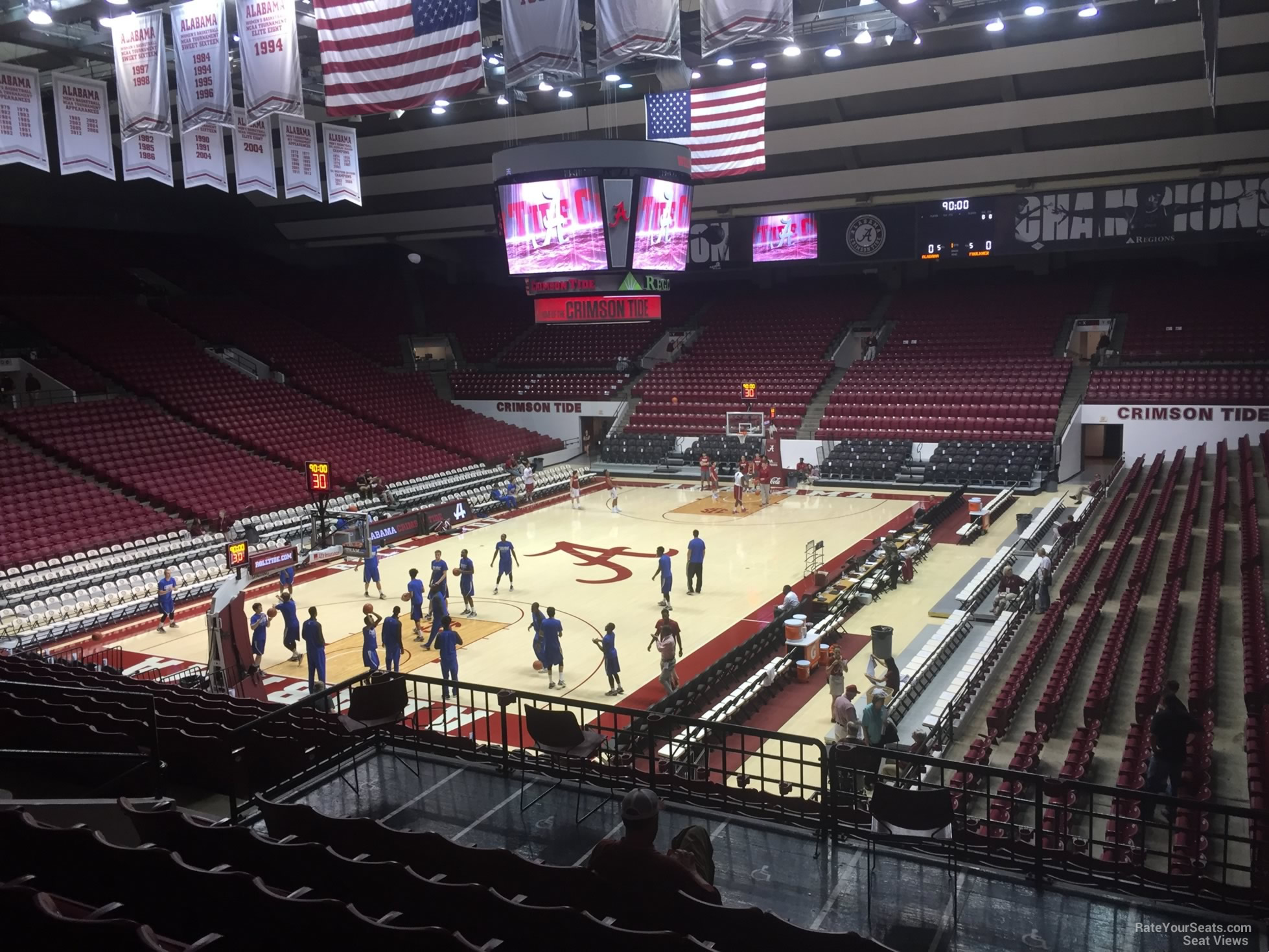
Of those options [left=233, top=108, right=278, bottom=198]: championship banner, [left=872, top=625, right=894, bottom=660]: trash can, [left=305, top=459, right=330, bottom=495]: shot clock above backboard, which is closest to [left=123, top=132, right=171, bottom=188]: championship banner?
[left=233, top=108, right=278, bottom=198]: championship banner

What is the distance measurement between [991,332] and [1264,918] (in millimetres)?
32546

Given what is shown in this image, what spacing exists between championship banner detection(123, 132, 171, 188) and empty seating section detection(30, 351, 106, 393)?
12879 millimetres

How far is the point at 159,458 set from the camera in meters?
25.6

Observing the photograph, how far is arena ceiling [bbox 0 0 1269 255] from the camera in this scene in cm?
2021

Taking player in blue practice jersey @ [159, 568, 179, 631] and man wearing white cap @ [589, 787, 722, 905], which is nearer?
man wearing white cap @ [589, 787, 722, 905]

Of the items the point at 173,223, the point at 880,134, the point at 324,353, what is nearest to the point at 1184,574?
the point at 880,134

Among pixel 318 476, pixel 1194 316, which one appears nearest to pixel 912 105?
pixel 1194 316

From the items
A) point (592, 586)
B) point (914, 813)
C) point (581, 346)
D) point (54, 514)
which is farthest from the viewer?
point (581, 346)

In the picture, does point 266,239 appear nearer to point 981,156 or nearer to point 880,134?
point 880,134

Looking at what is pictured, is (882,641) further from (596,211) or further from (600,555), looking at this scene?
(600,555)

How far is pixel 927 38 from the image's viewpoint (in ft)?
78.1

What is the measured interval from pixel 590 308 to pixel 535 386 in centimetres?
2221

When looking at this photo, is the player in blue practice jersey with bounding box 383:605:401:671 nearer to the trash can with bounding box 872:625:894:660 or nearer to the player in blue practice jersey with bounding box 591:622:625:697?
the player in blue practice jersey with bounding box 591:622:625:697

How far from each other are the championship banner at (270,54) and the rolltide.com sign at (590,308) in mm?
5479
